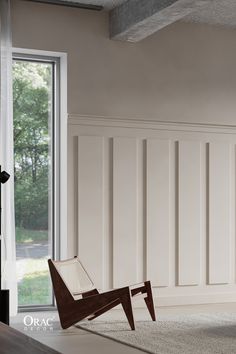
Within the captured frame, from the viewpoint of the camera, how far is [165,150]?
7387mm

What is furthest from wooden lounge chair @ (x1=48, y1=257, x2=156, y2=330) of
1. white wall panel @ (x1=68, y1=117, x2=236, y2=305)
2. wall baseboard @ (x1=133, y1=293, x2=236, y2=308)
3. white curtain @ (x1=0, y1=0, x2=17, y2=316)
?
wall baseboard @ (x1=133, y1=293, x2=236, y2=308)

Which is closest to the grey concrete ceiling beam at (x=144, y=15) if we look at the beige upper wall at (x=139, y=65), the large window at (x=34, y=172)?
the beige upper wall at (x=139, y=65)

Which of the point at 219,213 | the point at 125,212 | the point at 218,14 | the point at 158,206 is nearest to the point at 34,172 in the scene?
the point at 125,212

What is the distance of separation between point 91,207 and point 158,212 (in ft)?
2.53

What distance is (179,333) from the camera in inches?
215

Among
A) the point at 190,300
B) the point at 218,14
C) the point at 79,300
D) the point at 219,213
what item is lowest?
the point at 190,300

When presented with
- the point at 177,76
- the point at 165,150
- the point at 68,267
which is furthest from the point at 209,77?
the point at 68,267

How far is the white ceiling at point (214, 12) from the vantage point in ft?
22.3

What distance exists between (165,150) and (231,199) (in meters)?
1.01

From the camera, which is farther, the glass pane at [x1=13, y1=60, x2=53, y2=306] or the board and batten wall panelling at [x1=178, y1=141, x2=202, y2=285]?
the board and batten wall panelling at [x1=178, y1=141, x2=202, y2=285]

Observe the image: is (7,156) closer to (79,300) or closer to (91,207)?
(91,207)

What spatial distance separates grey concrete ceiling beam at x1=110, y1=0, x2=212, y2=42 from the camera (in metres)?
6.00

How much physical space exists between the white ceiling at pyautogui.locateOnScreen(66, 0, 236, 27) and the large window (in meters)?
0.81

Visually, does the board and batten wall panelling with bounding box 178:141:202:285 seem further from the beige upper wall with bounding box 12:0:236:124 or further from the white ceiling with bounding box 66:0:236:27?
the white ceiling with bounding box 66:0:236:27
